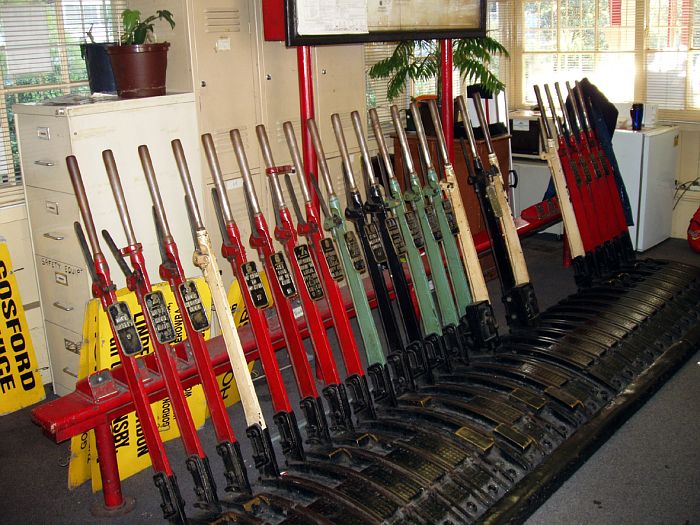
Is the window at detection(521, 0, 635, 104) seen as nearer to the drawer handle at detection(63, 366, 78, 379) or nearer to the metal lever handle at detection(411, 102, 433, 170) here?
the metal lever handle at detection(411, 102, 433, 170)

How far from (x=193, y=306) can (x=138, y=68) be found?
162 centimetres

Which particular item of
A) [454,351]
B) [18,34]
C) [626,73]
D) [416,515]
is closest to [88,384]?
[416,515]

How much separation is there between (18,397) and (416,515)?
2.51 m

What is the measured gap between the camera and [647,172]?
5816 mm

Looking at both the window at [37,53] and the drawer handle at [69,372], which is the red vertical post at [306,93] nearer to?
the window at [37,53]

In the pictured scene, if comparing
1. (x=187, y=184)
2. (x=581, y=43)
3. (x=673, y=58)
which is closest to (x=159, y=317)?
(x=187, y=184)

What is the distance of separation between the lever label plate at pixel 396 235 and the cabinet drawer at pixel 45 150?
150 centimetres

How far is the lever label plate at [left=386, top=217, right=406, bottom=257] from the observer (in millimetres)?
3303

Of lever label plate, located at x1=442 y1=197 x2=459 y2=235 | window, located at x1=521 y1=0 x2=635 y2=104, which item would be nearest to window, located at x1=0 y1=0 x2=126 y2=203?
lever label plate, located at x1=442 y1=197 x2=459 y2=235

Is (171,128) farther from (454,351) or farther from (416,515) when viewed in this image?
(416,515)

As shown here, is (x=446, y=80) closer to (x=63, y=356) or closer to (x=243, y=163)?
(x=243, y=163)

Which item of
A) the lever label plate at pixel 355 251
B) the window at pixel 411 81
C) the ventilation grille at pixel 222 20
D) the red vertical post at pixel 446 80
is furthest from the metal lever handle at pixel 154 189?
the window at pixel 411 81

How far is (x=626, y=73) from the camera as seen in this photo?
260 inches

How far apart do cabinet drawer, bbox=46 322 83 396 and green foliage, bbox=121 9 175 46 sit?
148 cm
